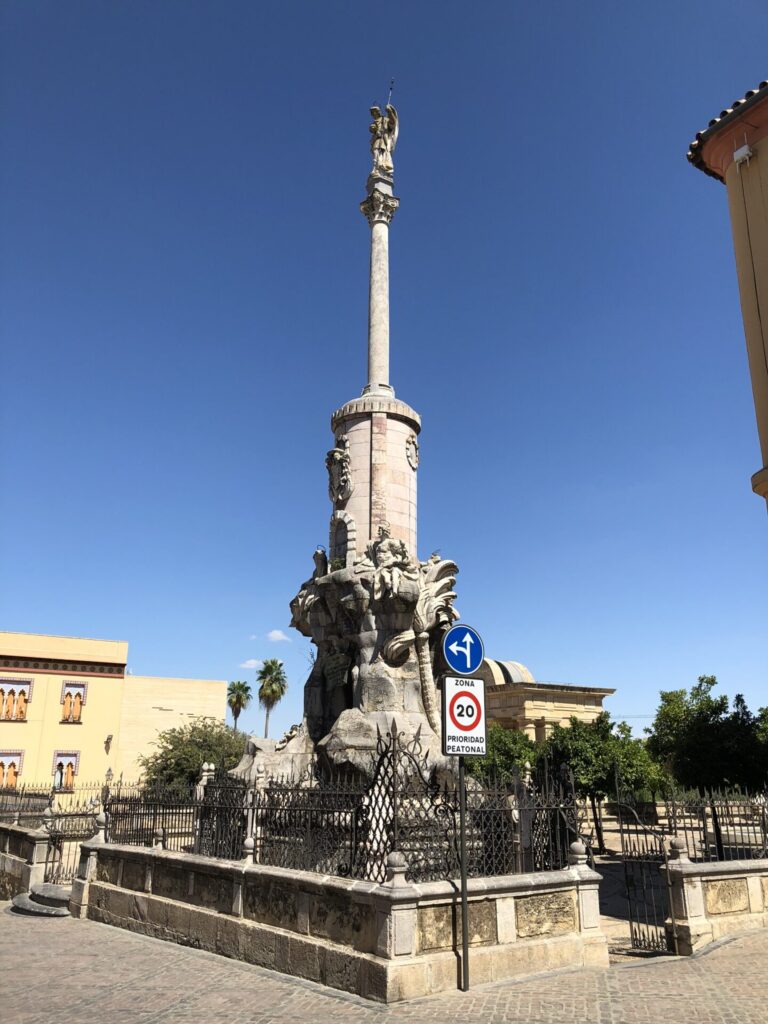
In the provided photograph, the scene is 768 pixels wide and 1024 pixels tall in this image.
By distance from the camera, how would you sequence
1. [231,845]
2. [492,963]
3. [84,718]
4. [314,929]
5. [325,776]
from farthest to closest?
[84,718] < [325,776] < [231,845] < [314,929] < [492,963]

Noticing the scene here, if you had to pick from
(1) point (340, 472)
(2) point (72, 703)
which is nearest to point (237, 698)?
(2) point (72, 703)

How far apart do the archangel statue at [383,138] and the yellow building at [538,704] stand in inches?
1202

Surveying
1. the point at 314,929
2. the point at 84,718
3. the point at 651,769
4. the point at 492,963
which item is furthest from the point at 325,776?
the point at 84,718

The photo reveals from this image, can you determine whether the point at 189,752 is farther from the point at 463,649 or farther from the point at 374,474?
the point at 463,649

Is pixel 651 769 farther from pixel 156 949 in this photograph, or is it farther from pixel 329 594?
pixel 156 949

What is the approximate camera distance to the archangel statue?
21938 mm

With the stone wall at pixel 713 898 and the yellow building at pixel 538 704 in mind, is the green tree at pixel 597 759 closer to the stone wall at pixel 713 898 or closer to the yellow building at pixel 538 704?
the yellow building at pixel 538 704

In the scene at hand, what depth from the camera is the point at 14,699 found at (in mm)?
45125

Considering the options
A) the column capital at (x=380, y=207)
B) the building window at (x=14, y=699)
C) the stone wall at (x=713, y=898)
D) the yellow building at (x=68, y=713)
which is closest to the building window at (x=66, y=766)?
the yellow building at (x=68, y=713)

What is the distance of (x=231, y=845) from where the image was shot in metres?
11.3

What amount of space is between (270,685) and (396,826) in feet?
191

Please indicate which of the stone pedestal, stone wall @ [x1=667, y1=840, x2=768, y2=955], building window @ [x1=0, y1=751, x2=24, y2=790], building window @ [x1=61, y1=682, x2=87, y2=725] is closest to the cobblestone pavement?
stone wall @ [x1=667, y1=840, x2=768, y2=955]

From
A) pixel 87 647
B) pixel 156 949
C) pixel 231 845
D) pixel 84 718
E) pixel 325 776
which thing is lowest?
pixel 156 949

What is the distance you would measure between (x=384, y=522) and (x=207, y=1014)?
36.4 feet
